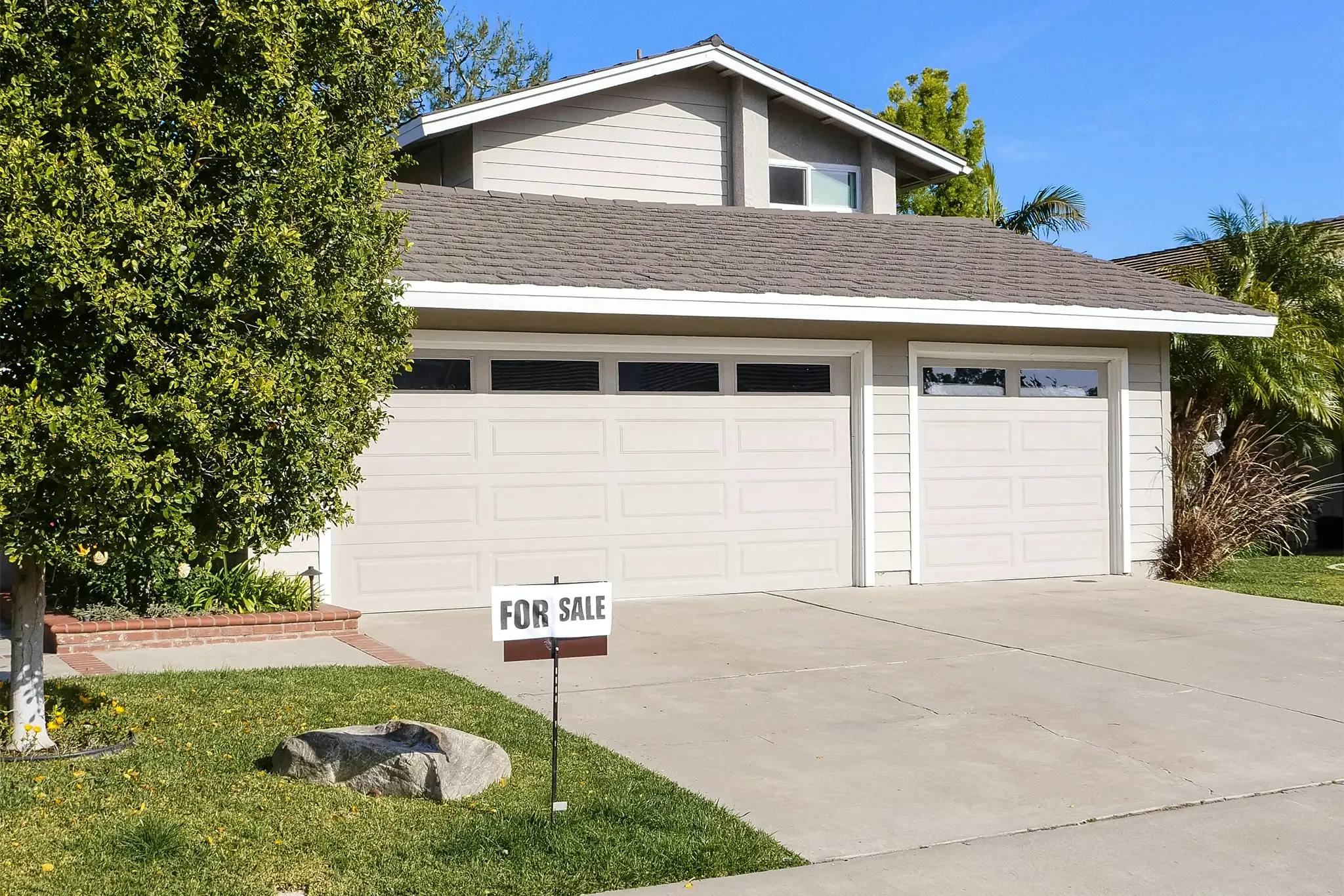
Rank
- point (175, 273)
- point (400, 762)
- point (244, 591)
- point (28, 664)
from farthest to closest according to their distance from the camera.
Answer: point (244, 591) < point (28, 664) < point (400, 762) < point (175, 273)

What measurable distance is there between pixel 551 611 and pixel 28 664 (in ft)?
9.37

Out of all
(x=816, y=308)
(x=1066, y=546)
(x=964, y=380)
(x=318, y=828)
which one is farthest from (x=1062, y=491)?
(x=318, y=828)

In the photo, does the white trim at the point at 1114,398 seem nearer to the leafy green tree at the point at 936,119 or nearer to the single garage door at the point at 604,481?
the single garage door at the point at 604,481

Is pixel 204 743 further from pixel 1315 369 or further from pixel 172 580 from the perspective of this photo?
pixel 1315 369

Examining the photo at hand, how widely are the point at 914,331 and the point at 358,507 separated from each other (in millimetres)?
5973

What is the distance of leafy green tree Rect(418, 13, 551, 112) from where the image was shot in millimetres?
34094

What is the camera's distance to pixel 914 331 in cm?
1327

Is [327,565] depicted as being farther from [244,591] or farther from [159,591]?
[159,591]

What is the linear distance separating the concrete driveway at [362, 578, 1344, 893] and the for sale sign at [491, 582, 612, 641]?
1.09 m

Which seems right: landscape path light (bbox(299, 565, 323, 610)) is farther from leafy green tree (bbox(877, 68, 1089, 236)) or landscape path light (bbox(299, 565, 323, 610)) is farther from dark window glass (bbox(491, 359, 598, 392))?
leafy green tree (bbox(877, 68, 1089, 236))

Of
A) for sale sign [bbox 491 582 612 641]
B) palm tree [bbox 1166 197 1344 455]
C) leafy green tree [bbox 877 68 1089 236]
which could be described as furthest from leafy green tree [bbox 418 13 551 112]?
for sale sign [bbox 491 582 612 641]

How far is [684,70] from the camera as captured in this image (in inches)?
611

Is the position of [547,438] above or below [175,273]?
below

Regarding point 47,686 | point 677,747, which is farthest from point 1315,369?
point 47,686
